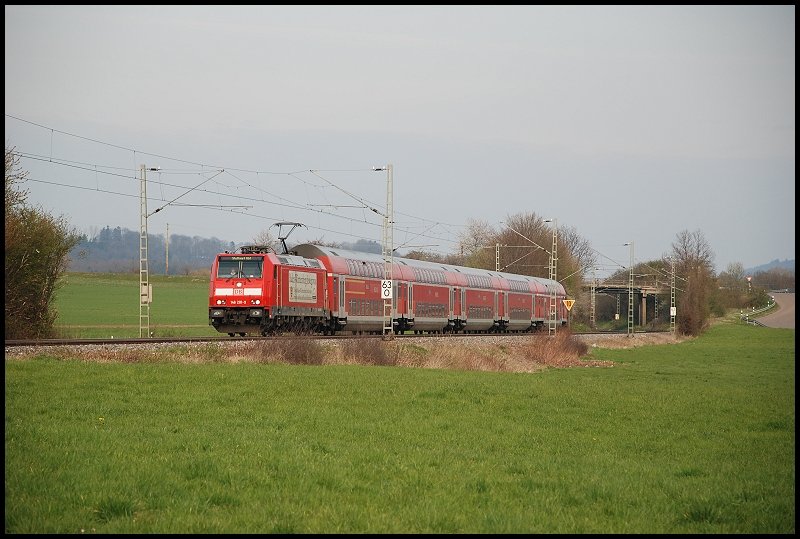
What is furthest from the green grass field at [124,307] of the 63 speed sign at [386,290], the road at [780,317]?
the road at [780,317]

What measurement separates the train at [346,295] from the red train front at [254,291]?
1.6 inches

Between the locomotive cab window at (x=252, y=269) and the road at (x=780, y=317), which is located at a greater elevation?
the locomotive cab window at (x=252, y=269)

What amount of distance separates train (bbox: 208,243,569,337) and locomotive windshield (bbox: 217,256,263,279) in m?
0.04


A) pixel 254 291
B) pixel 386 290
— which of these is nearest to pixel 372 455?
pixel 254 291

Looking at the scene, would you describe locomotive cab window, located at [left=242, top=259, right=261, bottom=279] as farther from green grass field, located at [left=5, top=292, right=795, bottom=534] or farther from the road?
the road

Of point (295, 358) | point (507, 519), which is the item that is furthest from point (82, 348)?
point (507, 519)

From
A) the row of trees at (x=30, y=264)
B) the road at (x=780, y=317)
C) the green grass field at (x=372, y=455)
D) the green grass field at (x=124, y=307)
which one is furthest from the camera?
the road at (x=780, y=317)

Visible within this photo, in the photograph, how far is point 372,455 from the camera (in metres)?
13.5

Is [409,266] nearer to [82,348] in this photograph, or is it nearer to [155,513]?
[82,348]

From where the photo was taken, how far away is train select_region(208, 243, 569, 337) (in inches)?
1547

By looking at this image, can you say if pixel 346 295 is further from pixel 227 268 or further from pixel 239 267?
pixel 227 268

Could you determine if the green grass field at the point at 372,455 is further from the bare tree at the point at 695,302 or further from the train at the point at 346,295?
the bare tree at the point at 695,302

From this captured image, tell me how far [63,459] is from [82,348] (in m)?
17.5

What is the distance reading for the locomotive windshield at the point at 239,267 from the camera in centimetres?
3900
